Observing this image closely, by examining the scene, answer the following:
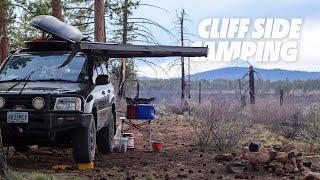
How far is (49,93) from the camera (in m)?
8.58

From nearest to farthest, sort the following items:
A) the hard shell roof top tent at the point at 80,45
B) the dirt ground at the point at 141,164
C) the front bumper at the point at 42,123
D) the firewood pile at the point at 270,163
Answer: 1. the front bumper at the point at 42,123
2. the dirt ground at the point at 141,164
3. the firewood pile at the point at 270,163
4. the hard shell roof top tent at the point at 80,45

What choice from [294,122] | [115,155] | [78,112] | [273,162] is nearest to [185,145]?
[115,155]

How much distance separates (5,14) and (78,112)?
16760mm

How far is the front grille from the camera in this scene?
28.0 feet

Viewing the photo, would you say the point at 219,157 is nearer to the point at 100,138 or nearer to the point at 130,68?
the point at 100,138

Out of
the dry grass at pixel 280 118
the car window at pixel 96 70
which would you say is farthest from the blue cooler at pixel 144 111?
the dry grass at pixel 280 118

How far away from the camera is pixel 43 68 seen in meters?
9.85

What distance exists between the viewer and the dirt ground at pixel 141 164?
8562mm

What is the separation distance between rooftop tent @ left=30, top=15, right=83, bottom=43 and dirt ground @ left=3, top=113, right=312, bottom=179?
2.23 metres

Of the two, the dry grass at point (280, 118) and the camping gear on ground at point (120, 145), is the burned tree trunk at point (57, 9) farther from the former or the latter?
the dry grass at point (280, 118)

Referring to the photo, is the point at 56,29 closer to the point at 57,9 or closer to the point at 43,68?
the point at 43,68

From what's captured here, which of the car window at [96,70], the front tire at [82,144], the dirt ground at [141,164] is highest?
the car window at [96,70]

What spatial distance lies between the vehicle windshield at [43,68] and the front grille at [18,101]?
3.36ft

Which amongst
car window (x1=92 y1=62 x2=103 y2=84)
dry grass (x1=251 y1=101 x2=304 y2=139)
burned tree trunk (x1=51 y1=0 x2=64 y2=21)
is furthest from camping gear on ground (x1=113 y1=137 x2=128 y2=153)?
burned tree trunk (x1=51 y1=0 x2=64 y2=21)
